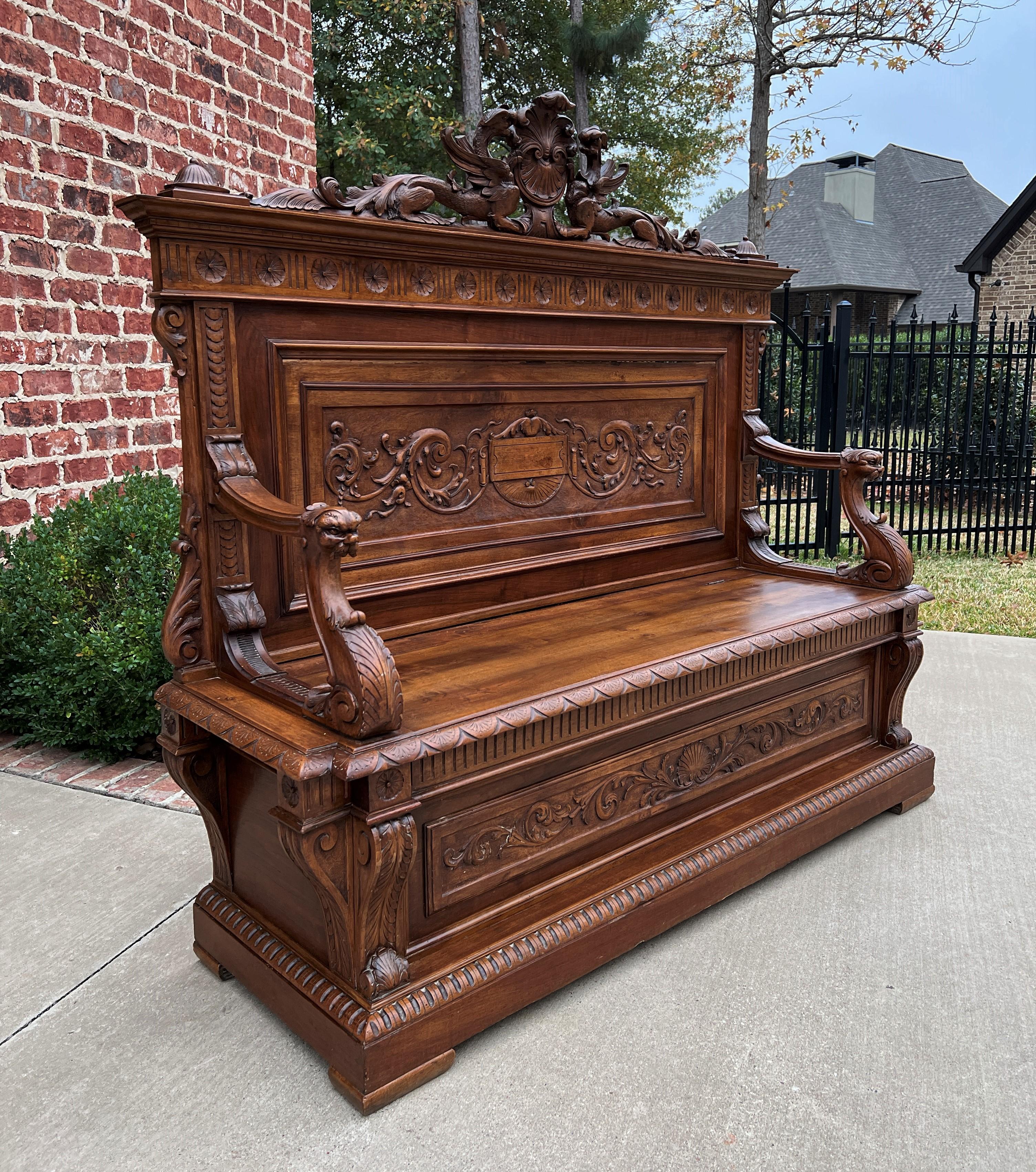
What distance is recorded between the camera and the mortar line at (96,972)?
6.69 ft

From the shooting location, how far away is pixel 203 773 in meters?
2.15

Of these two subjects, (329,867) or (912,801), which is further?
(912,801)

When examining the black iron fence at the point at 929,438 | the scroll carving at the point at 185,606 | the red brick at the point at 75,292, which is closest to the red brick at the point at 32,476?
the red brick at the point at 75,292

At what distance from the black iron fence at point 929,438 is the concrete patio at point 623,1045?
368 cm

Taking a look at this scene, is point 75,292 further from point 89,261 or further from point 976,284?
point 976,284

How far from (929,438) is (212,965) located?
27.1 ft

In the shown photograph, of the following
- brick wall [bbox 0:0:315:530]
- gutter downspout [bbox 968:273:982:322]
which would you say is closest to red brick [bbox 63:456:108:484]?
brick wall [bbox 0:0:315:530]

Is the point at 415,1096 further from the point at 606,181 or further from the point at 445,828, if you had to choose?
the point at 606,181

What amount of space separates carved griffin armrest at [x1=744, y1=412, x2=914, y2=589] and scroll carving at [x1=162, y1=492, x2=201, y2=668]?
6.15ft

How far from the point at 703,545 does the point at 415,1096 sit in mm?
2047

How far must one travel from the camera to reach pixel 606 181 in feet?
8.87

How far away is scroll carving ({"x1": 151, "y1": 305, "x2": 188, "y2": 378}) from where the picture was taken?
1975mm

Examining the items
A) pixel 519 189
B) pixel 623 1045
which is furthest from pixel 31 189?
pixel 623 1045

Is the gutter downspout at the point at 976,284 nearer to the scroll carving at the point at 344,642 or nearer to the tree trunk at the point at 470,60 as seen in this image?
the tree trunk at the point at 470,60
